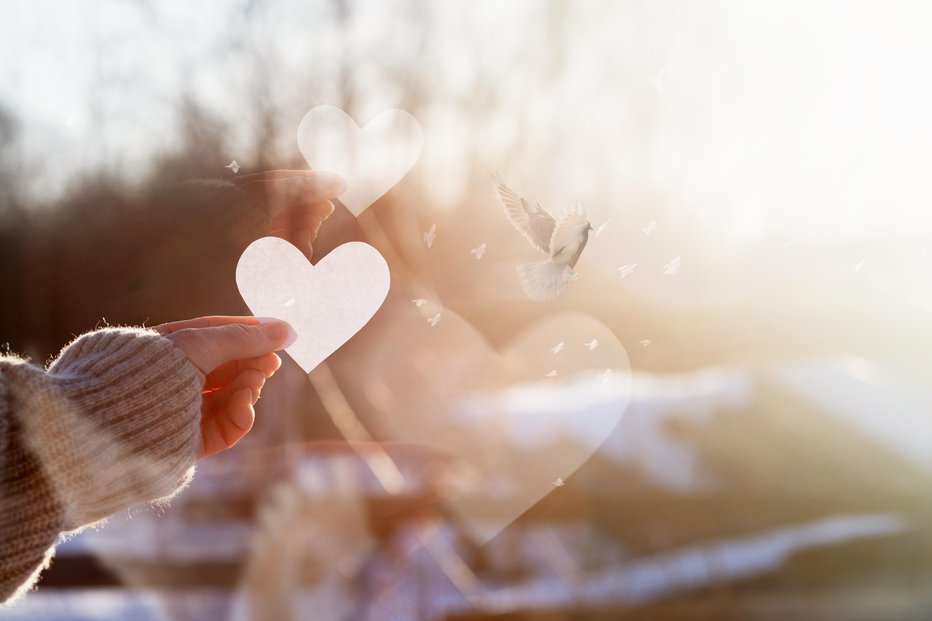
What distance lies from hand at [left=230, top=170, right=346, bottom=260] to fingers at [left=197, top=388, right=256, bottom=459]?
0.70 feet

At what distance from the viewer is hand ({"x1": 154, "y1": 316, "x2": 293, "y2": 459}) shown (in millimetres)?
686

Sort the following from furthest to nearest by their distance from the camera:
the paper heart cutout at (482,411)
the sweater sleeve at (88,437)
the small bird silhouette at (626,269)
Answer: the paper heart cutout at (482,411)
the small bird silhouette at (626,269)
the sweater sleeve at (88,437)

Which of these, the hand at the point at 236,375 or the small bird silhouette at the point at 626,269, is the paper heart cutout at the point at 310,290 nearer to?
the hand at the point at 236,375

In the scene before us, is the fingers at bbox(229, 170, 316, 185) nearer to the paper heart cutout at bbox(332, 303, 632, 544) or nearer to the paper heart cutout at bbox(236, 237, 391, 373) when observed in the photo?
the paper heart cutout at bbox(236, 237, 391, 373)

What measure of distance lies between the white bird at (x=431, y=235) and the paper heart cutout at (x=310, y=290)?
5.4 inches

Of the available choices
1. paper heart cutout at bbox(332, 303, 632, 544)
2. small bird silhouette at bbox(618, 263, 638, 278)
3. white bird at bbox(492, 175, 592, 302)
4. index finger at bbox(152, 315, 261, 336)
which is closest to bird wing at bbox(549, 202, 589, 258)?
white bird at bbox(492, 175, 592, 302)

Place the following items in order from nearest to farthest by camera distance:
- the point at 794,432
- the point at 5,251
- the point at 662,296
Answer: the point at 662,296 < the point at 5,251 < the point at 794,432

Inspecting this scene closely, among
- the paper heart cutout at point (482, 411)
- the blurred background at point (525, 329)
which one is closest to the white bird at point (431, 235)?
the blurred background at point (525, 329)

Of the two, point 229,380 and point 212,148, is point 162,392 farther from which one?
point 212,148

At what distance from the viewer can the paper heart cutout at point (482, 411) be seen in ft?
7.43

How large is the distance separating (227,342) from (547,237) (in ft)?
1.13

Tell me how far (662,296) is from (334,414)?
3.63 feet

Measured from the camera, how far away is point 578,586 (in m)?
2.94

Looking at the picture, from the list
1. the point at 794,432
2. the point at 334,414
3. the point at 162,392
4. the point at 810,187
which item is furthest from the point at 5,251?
the point at 794,432
